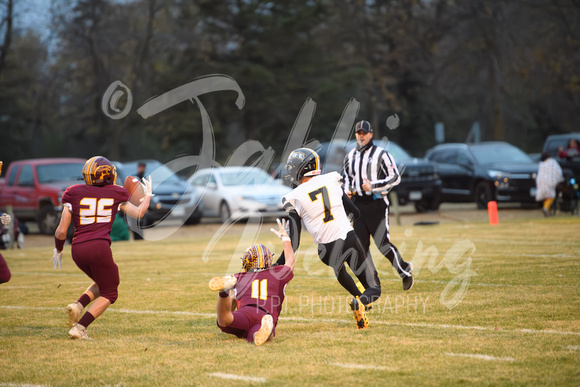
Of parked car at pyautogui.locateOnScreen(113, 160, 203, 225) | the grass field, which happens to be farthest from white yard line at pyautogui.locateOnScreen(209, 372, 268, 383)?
parked car at pyautogui.locateOnScreen(113, 160, 203, 225)

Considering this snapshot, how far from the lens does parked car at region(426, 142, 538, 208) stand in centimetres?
2416

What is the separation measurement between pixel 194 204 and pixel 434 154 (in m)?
8.84

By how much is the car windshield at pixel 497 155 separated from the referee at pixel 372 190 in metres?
16.7

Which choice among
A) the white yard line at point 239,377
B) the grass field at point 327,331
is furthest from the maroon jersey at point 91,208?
the white yard line at point 239,377

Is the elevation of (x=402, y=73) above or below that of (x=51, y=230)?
above

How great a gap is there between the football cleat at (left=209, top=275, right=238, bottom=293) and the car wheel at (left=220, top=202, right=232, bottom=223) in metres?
18.3

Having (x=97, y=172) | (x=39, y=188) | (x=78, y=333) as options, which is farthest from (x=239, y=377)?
(x=39, y=188)

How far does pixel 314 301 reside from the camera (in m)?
9.23

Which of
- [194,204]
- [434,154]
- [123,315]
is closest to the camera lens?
[123,315]

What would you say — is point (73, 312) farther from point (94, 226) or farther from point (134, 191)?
point (134, 191)

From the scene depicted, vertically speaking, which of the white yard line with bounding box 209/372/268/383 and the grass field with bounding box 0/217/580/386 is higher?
the white yard line with bounding box 209/372/268/383

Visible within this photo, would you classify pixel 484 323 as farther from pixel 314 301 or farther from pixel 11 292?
pixel 11 292

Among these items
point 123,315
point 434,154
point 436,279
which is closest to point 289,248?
point 123,315

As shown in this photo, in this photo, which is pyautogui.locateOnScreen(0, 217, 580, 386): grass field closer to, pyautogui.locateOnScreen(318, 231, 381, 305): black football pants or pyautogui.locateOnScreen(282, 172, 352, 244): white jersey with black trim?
pyautogui.locateOnScreen(318, 231, 381, 305): black football pants
